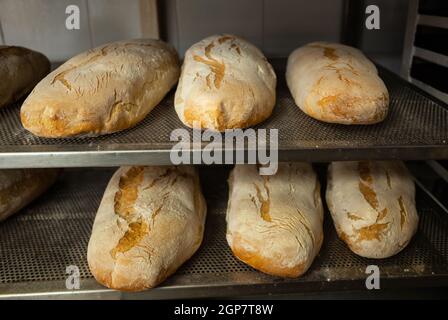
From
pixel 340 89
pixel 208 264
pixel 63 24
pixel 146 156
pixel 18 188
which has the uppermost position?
pixel 63 24

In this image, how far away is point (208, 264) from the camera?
1.11m

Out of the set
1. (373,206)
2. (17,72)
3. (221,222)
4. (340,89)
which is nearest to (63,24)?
(17,72)

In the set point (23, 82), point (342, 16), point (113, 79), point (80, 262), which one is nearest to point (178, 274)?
point (80, 262)

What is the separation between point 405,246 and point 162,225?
702mm

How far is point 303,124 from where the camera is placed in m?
1.04

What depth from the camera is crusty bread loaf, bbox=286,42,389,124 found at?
3.24 feet

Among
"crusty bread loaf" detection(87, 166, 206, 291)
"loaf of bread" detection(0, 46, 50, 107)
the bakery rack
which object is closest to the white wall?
"loaf of bread" detection(0, 46, 50, 107)

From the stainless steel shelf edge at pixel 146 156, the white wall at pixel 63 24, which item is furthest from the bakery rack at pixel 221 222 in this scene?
the white wall at pixel 63 24

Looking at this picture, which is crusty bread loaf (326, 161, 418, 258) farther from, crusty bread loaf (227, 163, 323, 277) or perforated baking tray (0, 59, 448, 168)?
perforated baking tray (0, 59, 448, 168)

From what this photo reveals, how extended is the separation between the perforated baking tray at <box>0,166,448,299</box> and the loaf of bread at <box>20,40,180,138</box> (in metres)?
0.41

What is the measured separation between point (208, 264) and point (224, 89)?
1.62 ft

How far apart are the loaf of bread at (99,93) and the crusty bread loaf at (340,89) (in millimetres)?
422

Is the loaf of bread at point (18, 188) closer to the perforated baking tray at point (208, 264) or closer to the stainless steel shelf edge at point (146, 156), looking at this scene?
the perforated baking tray at point (208, 264)

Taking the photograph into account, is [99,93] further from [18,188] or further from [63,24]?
[63,24]
